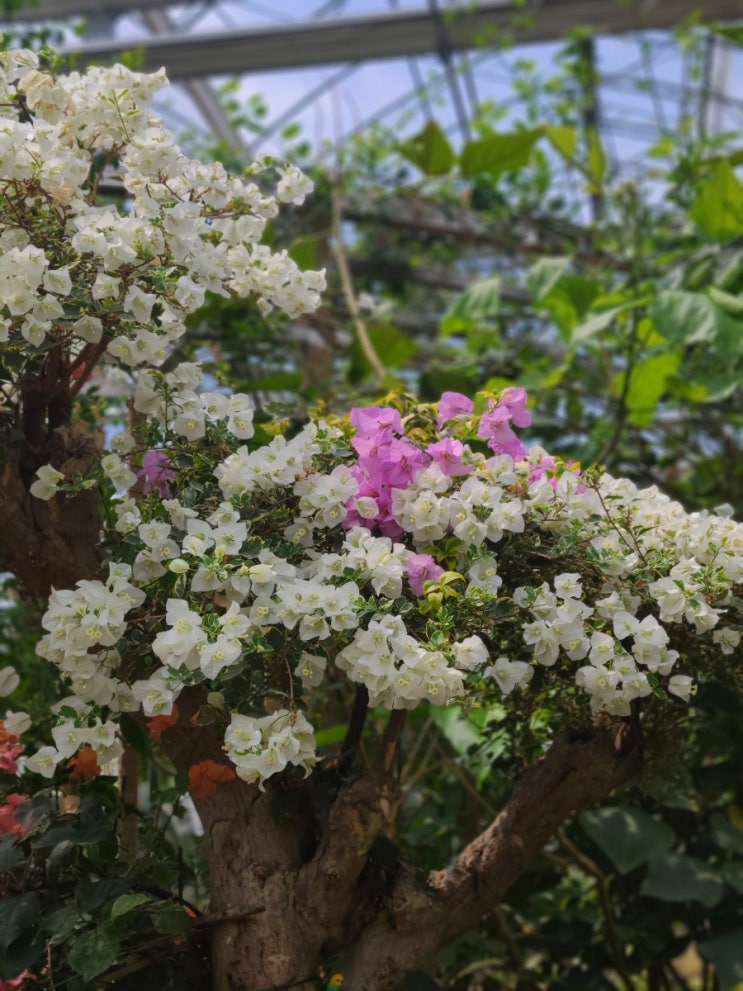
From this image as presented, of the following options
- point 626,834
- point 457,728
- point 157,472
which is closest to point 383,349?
point 457,728

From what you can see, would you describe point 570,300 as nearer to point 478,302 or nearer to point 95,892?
point 478,302

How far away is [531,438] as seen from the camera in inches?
111

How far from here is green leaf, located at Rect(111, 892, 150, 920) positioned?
3.10ft

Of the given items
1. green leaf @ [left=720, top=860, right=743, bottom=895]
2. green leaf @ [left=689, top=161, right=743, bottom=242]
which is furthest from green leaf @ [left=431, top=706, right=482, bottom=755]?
green leaf @ [left=689, top=161, right=743, bottom=242]

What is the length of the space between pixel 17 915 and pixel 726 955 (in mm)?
1083

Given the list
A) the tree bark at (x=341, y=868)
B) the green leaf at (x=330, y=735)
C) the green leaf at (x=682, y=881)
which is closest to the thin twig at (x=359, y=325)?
the green leaf at (x=330, y=735)

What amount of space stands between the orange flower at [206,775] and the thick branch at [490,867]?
22cm

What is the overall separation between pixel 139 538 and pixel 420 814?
38.5 inches

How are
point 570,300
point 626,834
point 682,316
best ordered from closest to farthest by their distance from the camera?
point 626,834 < point 682,316 < point 570,300

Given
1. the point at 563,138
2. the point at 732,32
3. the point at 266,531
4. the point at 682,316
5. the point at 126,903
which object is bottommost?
the point at 126,903

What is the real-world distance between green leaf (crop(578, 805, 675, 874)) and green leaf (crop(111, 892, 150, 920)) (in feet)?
2.71

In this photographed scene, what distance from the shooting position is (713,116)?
5.20 m

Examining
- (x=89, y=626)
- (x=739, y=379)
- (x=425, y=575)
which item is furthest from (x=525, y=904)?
(x=89, y=626)

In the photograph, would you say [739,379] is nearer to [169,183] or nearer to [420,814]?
[420,814]
